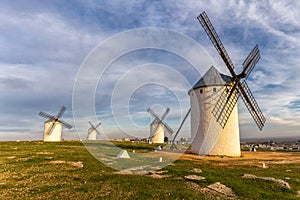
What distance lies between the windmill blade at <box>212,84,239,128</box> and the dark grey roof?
4.48ft

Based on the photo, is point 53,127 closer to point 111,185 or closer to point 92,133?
point 92,133

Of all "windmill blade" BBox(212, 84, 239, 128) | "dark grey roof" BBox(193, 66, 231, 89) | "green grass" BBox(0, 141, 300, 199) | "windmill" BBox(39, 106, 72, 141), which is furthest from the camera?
"windmill" BBox(39, 106, 72, 141)

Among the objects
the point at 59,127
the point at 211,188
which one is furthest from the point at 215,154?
the point at 59,127

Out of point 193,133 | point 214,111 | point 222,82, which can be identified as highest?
point 222,82

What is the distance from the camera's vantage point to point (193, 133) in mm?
38219

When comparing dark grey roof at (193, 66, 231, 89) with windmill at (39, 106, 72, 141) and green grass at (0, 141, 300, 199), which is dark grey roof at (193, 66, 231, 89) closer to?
green grass at (0, 141, 300, 199)

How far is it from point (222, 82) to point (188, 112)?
28.2 feet

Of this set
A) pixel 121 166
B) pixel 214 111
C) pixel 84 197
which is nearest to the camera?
pixel 84 197

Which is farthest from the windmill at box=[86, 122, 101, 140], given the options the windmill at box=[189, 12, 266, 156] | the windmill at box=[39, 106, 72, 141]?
the windmill at box=[189, 12, 266, 156]

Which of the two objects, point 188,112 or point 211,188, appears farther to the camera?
point 188,112

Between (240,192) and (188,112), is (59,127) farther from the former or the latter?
(240,192)

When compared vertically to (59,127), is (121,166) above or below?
below

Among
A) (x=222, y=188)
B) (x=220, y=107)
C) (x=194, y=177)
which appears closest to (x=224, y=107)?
(x=220, y=107)

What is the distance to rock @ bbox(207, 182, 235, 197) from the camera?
571 inches
